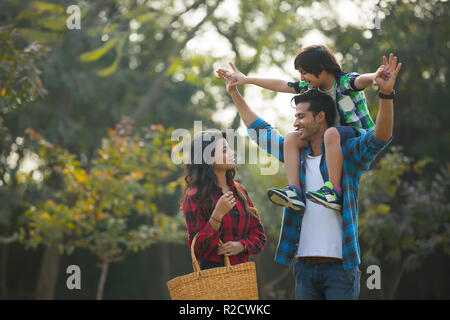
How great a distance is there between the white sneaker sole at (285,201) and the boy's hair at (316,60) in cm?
59

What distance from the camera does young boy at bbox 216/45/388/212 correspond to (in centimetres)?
223

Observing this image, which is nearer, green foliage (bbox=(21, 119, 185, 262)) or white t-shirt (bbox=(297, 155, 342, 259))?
white t-shirt (bbox=(297, 155, 342, 259))

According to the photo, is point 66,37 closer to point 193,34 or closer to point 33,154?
point 33,154

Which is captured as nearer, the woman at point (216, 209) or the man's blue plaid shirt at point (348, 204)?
the man's blue plaid shirt at point (348, 204)

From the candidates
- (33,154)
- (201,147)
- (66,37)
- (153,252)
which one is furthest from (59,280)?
A: (201,147)

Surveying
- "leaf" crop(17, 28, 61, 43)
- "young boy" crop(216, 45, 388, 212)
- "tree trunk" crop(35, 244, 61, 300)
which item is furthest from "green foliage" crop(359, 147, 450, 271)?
"tree trunk" crop(35, 244, 61, 300)

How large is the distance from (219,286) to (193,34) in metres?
10.3

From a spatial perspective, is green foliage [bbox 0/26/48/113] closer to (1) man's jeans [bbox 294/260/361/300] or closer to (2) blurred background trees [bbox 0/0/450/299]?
(2) blurred background trees [bbox 0/0/450/299]

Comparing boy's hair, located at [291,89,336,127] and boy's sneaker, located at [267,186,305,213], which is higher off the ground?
boy's hair, located at [291,89,336,127]

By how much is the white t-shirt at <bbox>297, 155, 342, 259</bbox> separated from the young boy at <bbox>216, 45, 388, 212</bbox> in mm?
54

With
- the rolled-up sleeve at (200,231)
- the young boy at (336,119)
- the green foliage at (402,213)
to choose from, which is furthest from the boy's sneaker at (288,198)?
the green foliage at (402,213)

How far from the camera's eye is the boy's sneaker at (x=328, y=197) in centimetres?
214

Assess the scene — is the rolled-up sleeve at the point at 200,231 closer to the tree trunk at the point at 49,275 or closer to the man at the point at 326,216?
the man at the point at 326,216

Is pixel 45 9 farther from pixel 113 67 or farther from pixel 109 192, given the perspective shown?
pixel 109 192
